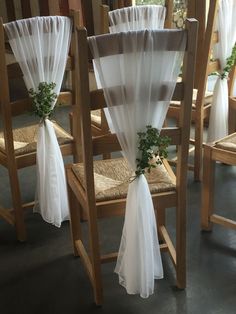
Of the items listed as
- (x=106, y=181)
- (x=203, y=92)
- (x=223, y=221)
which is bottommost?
(x=223, y=221)

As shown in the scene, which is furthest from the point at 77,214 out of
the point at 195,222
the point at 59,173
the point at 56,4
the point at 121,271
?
the point at 56,4

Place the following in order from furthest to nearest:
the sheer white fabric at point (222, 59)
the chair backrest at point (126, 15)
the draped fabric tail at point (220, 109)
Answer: the draped fabric tail at point (220, 109) < the sheer white fabric at point (222, 59) < the chair backrest at point (126, 15)

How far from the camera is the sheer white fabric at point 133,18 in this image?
235 cm

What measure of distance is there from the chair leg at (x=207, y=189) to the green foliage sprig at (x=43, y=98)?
29.1 inches

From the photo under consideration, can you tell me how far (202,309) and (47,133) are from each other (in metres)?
1.01

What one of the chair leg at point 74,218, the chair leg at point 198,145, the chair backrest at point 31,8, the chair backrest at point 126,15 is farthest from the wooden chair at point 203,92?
the chair backrest at point 31,8

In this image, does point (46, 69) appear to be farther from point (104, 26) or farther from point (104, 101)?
point (104, 101)

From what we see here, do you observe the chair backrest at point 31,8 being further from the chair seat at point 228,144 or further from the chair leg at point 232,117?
the chair seat at point 228,144

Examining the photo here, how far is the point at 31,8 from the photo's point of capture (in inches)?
177

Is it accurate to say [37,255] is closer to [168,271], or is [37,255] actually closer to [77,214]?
[77,214]

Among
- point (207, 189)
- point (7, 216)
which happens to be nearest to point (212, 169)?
point (207, 189)

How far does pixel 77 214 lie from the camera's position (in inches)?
80.6

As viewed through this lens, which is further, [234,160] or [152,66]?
[234,160]

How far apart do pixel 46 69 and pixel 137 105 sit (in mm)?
640
